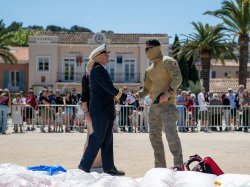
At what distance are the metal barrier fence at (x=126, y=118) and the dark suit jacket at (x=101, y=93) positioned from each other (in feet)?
37.9

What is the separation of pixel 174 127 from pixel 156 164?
26.2 inches

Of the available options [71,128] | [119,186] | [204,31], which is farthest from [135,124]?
[204,31]

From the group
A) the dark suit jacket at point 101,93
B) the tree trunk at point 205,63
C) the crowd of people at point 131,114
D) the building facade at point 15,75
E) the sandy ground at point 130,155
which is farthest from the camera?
the building facade at point 15,75

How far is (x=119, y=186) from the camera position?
16.7 feet

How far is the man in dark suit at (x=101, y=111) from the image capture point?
23.2 feet

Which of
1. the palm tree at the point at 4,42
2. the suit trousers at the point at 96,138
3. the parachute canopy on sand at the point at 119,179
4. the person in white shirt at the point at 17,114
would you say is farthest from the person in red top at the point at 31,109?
the palm tree at the point at 4,42

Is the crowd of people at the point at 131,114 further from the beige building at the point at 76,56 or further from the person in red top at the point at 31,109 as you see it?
the beige building at the point at 76,56

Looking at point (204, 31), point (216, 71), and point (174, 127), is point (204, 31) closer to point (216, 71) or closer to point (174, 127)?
point (174, 127)

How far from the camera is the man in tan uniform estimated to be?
7109 mm

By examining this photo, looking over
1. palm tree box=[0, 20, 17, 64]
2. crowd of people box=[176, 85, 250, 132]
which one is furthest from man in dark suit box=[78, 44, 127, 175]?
palm tree box=[0, 20, 17, 64]

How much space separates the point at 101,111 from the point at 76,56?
50.2m

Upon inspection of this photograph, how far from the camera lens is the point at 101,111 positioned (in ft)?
23.4

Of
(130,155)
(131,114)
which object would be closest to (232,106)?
(131,114)

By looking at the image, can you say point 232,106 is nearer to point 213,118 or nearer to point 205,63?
point 213,118
